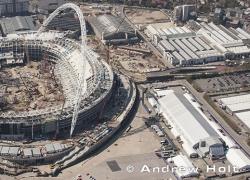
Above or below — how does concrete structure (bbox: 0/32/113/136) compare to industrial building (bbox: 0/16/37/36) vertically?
below

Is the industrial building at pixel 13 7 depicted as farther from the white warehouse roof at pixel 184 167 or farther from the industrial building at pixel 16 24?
the white warehouse roof at pixel 184 167

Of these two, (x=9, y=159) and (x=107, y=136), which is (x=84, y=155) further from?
(x=9, y=159)

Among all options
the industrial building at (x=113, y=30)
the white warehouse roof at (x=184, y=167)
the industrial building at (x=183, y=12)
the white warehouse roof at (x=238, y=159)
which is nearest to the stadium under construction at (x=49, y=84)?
the industrial building at (x=113, y=30)

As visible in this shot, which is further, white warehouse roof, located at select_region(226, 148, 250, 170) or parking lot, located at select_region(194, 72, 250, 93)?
parking lot, located at select_region(194, 72, 250, 93)

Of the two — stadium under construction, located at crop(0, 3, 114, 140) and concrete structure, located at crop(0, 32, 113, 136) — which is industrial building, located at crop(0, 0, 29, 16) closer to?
stadium under construction, located at crop(0, 3, 114, 140)

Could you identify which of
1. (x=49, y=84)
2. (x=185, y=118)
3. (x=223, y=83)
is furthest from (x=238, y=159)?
(x=49, y=84)

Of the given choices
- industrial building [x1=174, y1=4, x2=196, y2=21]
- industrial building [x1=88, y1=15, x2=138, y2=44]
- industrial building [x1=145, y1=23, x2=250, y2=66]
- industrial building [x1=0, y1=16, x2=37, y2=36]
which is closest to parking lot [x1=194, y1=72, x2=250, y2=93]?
industrial building [x1=145, y1=23, x2=250, y2=66]

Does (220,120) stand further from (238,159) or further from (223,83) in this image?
(223,83)

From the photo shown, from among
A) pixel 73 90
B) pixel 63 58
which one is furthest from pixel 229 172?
pixel 63 58
